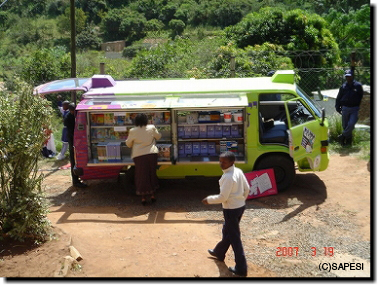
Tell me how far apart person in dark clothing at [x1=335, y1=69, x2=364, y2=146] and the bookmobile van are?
48cm

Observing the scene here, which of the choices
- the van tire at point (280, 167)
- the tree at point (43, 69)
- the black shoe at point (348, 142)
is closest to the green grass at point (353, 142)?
the black shoe at point (348, 142)

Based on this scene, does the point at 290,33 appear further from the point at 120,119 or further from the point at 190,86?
the point at 120,119

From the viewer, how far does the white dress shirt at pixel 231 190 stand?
17.9 ft

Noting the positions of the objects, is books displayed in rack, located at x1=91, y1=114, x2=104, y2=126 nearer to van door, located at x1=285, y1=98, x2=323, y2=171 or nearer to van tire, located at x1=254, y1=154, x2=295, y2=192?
van tire, located at x1=254, y1=154, x2=295, y2=192

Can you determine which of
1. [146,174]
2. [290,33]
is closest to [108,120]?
[146,174]

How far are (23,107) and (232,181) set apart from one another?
10.3 ft

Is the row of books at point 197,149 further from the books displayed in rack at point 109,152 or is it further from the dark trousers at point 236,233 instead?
the dark trousers at point 236,233

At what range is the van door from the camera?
831 cm

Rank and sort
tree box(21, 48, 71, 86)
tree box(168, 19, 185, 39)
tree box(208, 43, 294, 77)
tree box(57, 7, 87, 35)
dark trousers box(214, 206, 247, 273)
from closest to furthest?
1. dark trousers box(214, 206, 247, 273)
2. tree box(208, 43, 294, 77)
3. tree box(168, 19, 185, 39)
4. tree box(21, 48, 71, 86)
5. tree box(57, 7, 87, 35)

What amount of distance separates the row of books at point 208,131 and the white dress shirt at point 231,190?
3.20m

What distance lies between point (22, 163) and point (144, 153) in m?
2.17

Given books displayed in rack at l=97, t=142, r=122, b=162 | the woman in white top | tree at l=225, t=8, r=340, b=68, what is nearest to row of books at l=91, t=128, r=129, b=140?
books displayed in rack at l=97, t=142, r=122, b=162

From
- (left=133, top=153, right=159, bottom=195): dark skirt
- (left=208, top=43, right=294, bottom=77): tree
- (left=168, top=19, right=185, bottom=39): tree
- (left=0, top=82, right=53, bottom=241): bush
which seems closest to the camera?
(left=0, top=82, right=53, bottom=241): bush

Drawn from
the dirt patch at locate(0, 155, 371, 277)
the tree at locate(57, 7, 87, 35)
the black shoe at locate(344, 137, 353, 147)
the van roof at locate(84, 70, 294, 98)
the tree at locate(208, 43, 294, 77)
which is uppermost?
the tree at locate(57, 7, 87, 35)
